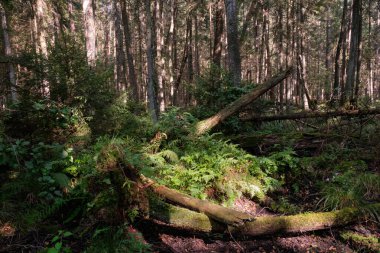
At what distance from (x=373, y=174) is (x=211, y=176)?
131 inches

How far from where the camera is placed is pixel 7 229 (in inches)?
156

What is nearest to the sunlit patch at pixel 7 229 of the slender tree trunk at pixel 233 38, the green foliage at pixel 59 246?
the green foliage at pixel 59 246

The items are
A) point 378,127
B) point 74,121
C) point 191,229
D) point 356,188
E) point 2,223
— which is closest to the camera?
point 2,223

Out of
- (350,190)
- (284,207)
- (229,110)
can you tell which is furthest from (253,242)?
(229,110)

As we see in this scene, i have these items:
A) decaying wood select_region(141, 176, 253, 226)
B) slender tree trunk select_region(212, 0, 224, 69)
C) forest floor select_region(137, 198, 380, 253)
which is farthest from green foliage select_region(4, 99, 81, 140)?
slender tree trunk select_region(212, 0, 224, 69)

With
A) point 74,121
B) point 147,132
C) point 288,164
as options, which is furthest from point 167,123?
point 288,164

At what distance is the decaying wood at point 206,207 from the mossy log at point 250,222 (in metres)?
0.10

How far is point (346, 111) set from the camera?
26.0 feet

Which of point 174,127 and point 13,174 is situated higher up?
point 174,127

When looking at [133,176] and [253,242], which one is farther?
[253,242]

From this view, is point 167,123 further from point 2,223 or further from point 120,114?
point 2,223

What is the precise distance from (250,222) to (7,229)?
11.0 ft

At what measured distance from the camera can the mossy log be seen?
4.27 meters

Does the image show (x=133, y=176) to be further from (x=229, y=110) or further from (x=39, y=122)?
(x=229, y=110)
